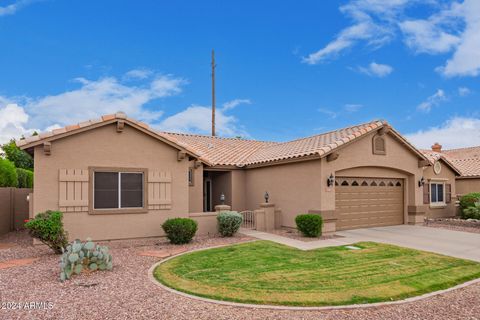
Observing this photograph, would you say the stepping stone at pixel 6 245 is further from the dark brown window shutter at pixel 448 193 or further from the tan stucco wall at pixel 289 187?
the dark brown window shutter at pixel 448 193

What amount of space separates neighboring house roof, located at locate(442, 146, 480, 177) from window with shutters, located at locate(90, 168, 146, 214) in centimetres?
2107

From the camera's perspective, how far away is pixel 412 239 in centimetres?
1321

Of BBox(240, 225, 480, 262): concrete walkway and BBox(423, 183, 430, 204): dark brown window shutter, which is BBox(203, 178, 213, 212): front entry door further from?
BBox(423, 183, 430, 204): dark brown window shutter

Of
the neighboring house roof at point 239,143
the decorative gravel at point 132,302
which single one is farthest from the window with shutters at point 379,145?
the decorative gravel at point 132,302

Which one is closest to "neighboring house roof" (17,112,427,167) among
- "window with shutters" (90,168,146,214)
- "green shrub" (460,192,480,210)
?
"window with shutters" (90,168,146,214)

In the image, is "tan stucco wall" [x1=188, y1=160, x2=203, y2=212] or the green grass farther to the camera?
"tan stucco wall" [x1=188, y1=160, x2=203, y2=212]

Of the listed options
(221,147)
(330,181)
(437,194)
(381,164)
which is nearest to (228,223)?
(330,181)

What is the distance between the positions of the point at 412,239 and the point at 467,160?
16.5 metres

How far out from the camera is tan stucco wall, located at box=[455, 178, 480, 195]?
2305 centimetres

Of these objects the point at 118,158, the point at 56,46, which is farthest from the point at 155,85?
the point at 118,158

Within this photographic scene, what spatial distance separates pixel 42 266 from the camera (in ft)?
29.7

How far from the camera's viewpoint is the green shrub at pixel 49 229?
32.4ft

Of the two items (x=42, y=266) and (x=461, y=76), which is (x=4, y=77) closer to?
(x=42, y=266)

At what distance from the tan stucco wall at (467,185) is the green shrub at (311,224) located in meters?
15.6
